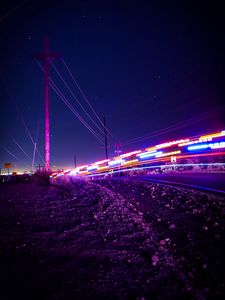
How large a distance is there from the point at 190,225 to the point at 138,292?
2.73m

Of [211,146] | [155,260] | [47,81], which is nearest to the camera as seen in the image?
[155,260]

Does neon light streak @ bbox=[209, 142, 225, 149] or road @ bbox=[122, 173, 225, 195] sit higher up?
neon light streak @ bbox=[209, 142, 225, 149]

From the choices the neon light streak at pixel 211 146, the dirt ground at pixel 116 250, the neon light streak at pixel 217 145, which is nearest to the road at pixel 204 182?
the dirt ground at pixel 116 250

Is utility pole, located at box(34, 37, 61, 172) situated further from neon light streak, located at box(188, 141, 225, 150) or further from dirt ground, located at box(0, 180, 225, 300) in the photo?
neon light streak, located at box(188, 141, 225, 150)

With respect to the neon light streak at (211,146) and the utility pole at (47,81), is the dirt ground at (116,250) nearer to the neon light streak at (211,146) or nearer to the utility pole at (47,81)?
the utility pole at (47,81)

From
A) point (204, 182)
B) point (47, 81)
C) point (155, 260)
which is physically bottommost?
point (155, 260)

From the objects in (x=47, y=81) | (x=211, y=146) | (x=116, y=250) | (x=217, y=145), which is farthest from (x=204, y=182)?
(x=47, y=81)

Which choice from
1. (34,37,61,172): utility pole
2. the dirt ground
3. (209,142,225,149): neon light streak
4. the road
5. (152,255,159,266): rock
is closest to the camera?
the dirt ground

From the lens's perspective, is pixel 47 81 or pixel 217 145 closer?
pixel 217 145

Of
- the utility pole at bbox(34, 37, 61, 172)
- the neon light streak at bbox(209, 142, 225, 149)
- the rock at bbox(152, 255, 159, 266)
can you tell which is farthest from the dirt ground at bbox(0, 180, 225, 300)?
the neon light streak at bbox(209, 142, 225, 149)

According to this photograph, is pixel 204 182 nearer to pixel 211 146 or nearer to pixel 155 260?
pixel 155 260

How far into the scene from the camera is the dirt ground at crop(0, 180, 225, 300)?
3422 millimetres

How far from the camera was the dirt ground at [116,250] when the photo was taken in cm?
342

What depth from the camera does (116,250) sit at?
4660 mm
